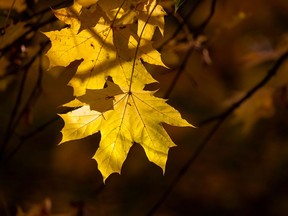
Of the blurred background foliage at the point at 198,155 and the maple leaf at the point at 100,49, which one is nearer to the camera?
the maple leaf at the point at 100,49

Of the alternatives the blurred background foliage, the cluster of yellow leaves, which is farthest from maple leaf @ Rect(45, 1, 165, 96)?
the blurred background foliage

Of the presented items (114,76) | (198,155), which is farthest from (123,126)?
(198,155)

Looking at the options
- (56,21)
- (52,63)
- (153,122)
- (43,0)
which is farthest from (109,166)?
(43,0)

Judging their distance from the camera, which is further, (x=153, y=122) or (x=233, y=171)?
(x=233, y=171)

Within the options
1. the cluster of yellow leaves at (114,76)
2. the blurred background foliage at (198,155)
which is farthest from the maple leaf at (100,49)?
the blurred background foliage at (198,155)

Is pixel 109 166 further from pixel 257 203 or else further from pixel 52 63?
pixel 257 203

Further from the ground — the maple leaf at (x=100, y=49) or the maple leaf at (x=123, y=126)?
the maple leaf at (x=100, y=49)

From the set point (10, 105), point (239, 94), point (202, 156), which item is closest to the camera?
point (239, 94)

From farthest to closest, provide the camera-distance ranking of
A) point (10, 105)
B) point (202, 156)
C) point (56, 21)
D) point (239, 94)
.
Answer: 1. point (202, 156)
2. point (10, 105)
3. point (239, 94)
4. point (56, 21)

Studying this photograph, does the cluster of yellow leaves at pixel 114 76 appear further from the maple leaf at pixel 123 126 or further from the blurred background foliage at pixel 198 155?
the blurred background foliage at pixel 198 155
